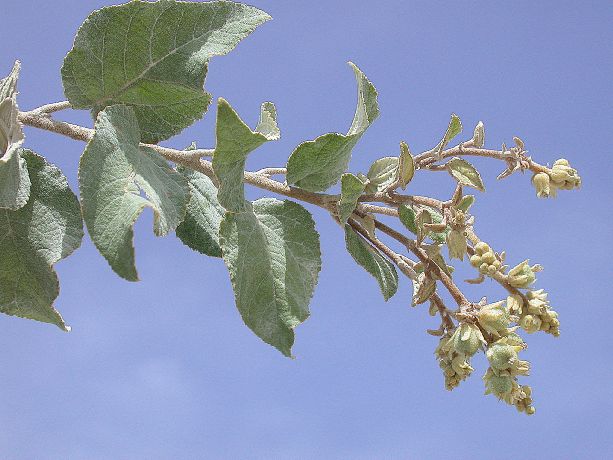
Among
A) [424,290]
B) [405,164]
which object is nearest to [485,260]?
[424,290]

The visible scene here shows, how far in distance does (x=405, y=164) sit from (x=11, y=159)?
2.52ft

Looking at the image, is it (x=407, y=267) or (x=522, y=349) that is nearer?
(x=522, y=349)

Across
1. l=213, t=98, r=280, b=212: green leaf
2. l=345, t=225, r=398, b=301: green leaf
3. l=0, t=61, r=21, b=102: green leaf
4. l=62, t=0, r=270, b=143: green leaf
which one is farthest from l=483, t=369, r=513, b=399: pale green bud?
l=0, t=61, r=21, b=102: green leaf

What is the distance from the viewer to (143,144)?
1.71 m

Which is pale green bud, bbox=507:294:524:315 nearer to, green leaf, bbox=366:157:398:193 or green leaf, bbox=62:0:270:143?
green leaf, bbox=366:157:398:193

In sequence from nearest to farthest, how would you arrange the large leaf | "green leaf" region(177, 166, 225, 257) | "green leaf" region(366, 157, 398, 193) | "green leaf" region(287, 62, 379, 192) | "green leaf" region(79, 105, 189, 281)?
"green leaf" region(79, 105, 189, 281), the large leaf, "green leaf" region(287, 62, 379, 192), "green leaf" region(366, 157, 398, 193), "green leaf" region(177, 166, 225, 257)

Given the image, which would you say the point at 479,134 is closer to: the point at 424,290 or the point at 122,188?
the point at 424,290

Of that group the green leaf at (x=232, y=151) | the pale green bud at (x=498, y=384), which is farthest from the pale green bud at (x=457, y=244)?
the green leaf at (x=232, y=151)

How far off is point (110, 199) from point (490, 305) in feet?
2.56

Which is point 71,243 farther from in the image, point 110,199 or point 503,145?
point 503,145

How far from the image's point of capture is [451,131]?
5.91 feet

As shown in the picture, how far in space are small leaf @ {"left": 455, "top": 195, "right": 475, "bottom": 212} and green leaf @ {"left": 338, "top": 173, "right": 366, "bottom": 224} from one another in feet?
0.65

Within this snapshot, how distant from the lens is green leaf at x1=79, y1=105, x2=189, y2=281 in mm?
1389

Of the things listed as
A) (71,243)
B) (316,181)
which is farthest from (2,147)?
(316,181)
